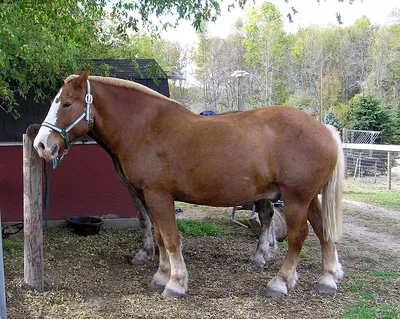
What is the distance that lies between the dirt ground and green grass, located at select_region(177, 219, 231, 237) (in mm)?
229

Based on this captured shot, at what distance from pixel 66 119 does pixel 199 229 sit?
3371 millimetres

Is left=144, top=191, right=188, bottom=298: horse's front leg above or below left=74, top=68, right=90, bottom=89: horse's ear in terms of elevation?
below

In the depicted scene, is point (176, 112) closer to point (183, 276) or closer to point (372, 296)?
point (183, 276)

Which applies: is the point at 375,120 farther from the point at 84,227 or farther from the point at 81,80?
the point at 81,80

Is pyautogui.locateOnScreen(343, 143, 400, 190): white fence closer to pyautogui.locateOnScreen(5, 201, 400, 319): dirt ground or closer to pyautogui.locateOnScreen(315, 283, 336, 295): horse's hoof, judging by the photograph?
pyautogui.locateOnScreen(5, 201, 400, 319): dirt ground

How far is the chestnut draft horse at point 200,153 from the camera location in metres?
3.55

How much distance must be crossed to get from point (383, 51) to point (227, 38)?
12.3m

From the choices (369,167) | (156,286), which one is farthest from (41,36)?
(369,167)

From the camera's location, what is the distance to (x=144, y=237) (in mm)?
4781

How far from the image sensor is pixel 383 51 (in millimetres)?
30312

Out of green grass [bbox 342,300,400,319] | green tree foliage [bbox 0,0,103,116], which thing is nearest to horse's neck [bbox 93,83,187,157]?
green tree foliage [bbox 0,0,103,116]

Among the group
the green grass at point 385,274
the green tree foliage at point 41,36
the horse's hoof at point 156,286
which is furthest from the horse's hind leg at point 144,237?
the green grass at point 385,274

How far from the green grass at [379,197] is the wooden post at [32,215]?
771 centimetres

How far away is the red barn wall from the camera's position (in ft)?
20.0
